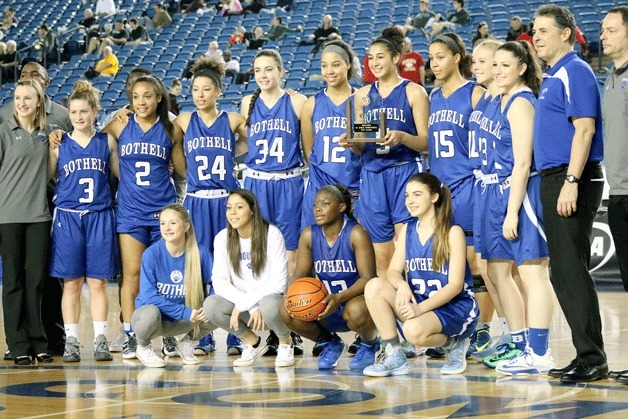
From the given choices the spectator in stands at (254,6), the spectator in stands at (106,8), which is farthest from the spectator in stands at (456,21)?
the spectator in stands at (106,8)

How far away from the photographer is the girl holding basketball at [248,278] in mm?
5477

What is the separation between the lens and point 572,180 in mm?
4496

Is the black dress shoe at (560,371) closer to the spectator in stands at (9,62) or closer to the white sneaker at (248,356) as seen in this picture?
the white sneaker at (248,356)

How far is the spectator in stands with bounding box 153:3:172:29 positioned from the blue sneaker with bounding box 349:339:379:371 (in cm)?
1494

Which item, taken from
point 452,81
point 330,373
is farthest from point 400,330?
point 452,81

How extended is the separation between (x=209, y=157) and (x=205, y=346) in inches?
45.8

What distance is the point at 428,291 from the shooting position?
16.9ft

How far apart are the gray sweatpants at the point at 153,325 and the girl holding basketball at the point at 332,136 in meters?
0.94

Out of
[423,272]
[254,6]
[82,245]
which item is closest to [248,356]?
[423,272]

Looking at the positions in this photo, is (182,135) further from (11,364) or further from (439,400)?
(439,400)

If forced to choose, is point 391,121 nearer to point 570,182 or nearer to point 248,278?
point 248,278

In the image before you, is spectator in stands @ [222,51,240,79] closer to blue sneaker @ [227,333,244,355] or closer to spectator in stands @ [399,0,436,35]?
spectator in stands @ [399,0,436,35]

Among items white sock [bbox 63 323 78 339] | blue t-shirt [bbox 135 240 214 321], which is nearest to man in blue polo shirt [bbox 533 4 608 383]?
blue t-shirt [bbox 135 240 214 321]

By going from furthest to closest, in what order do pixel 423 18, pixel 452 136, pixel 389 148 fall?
pixel 423 18, pixel 389 148, pixel 452 136
